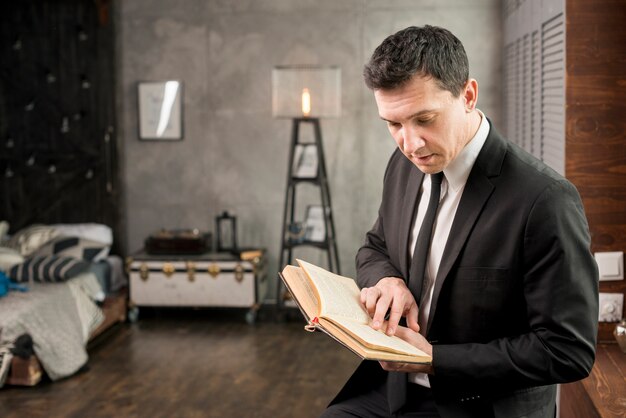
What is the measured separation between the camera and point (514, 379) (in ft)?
5.63

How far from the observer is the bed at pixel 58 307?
440 cm

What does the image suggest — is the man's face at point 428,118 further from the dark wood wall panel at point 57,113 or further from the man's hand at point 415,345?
the dark wood wall panel at point 57,113

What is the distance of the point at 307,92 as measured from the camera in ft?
18.3

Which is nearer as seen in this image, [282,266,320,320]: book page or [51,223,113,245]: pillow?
[282,266,320,320]: book page

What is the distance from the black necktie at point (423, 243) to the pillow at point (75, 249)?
4.05m

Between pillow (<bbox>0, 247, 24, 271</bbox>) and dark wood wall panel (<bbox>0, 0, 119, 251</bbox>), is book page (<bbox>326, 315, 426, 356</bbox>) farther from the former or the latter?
dark wood wall panel (<bbox>0, 0, 119, 251</bbox>)

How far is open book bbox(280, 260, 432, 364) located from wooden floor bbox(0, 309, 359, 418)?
86.8 inches

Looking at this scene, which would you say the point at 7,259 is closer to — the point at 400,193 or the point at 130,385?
the point at 130,385

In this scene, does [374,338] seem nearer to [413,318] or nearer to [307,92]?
[413,318]

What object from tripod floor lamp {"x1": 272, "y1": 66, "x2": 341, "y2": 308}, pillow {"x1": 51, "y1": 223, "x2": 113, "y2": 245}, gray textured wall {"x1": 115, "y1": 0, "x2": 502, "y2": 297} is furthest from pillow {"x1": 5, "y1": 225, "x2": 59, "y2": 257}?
tripod floor lamp {"x1": 272, "y1": 66, "x2": 341, "y2": 308}

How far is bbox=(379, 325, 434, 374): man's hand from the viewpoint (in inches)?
67.8

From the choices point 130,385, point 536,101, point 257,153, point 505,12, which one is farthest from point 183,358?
point 505,12

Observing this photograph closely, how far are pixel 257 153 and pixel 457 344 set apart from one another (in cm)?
439

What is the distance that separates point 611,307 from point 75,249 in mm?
3833
